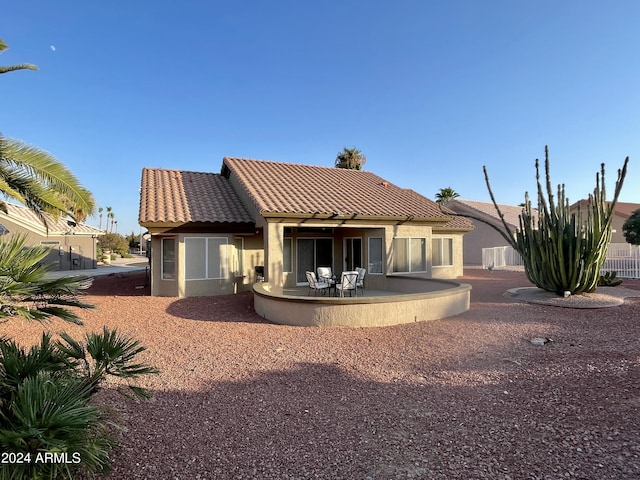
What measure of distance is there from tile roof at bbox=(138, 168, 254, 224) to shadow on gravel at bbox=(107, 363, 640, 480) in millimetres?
10958

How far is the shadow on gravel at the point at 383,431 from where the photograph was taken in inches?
152

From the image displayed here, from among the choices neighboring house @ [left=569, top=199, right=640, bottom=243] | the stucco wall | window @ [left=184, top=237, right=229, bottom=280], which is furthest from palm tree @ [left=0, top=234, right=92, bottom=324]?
neighboring house @ [left=569, top=199, right=640, bottom=243]

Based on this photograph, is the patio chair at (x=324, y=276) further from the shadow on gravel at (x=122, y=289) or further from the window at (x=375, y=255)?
the shadow on gravel at (x=122, y=289)

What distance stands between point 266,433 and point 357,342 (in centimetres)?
444

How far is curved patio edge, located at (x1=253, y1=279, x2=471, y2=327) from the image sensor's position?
33.3 feet

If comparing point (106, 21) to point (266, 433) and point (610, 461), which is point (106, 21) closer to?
point (266, 433)

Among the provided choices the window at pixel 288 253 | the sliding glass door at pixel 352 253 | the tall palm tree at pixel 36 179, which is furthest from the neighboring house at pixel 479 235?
the tall palm tree at pixel 36 179

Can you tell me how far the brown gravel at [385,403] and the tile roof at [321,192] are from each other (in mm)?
6689

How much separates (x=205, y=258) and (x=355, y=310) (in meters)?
8.62


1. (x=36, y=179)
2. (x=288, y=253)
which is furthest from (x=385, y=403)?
(x=288, y=253)

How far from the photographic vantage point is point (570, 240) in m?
13.8

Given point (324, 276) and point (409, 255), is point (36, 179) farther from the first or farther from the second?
point (409, 255)

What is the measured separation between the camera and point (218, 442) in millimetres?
4410

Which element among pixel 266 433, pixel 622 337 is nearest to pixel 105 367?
pixel 266 433
